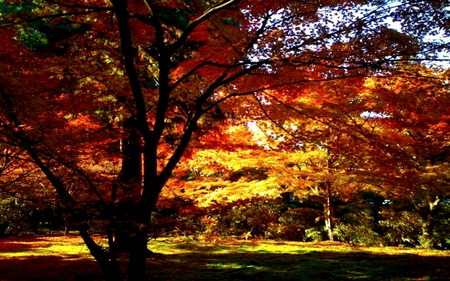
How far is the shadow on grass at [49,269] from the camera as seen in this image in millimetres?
7574

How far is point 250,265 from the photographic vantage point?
8.62 meters

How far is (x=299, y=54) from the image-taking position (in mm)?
4926

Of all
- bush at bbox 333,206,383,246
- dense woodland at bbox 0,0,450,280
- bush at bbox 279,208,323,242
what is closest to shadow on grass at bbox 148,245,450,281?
dense woodland at bbox 0,0,450,280

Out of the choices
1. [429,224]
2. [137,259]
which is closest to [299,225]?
[429,224]

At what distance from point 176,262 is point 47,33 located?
6877mm

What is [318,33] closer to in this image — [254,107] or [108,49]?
[254,107]

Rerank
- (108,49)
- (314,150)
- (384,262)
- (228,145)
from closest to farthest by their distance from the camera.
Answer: (108,49) < (384,262) < (228,145) < (314,150)

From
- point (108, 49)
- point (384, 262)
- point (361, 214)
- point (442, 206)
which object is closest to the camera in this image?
point (108, 49)

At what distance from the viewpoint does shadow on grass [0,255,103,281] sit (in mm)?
7574

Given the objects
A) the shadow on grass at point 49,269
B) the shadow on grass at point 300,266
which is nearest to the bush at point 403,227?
the shadow on grass at point 300,266

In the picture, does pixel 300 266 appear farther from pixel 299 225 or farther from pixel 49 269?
pixel 299 225

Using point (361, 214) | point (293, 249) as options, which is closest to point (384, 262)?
point (293, 249)

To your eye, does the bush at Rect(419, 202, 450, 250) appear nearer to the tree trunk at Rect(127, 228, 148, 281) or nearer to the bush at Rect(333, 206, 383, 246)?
the bush at Rect(333, 206, 383, 246)

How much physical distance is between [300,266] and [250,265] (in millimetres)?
1138
